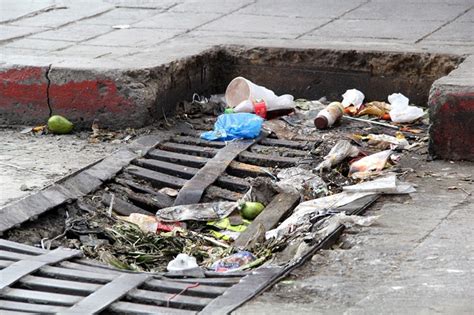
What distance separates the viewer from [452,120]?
5590mm

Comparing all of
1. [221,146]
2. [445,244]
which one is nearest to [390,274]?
[445,244]

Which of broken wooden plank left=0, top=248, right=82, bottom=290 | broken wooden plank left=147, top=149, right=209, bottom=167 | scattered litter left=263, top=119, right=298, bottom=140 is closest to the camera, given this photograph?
broken wooden plank left=0, top=248, right=82, bottom=290

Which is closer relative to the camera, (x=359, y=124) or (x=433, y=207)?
(x=433, y=207)

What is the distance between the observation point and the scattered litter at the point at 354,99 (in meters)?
6.61

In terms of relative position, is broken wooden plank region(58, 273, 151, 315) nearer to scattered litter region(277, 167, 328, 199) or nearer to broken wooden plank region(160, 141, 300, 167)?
scattered litter region(277, 167, 328, 199)

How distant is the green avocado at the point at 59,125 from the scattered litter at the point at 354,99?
1.71 meters

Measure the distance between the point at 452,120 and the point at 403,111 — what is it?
31.2 inches

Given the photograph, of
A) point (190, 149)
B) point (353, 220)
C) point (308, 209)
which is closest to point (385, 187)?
point (308, 209)

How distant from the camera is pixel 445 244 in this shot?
170 inches

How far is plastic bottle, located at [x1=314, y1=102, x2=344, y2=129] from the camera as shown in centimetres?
630

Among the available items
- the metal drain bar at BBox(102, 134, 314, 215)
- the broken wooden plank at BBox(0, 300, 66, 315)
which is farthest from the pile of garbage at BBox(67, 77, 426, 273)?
the broken wooden plank at BBox(0, 300, 66, 315)

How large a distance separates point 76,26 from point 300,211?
11.8 ft

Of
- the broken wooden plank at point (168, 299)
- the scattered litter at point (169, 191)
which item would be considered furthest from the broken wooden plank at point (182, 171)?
the broken wooden plank at point (168, 299)

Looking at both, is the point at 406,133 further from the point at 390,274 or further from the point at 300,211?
the point at 390,274
